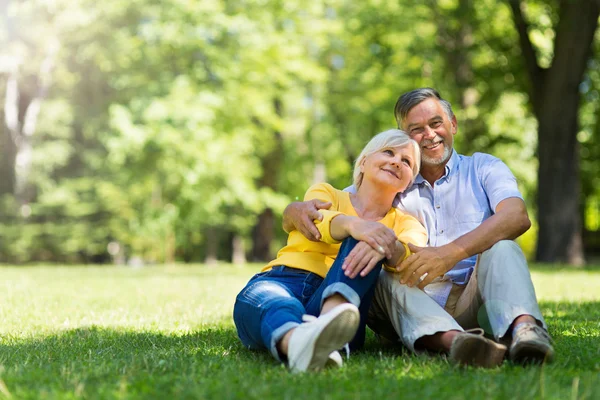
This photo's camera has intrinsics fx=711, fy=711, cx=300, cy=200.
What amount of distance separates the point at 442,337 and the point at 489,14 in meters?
16.4

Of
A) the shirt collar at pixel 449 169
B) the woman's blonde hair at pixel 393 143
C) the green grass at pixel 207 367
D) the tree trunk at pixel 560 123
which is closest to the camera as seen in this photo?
the green grass at pixel 207 367

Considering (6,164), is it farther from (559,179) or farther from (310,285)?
(310,285)

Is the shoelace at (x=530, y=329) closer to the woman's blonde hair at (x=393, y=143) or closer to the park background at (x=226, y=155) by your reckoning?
the park background at (x=226, y=155)

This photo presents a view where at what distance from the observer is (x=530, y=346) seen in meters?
3.36

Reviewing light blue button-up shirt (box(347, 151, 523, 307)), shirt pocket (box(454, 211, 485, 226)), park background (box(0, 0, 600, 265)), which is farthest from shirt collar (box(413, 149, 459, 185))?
park background (box(0, 0, 600, 265))

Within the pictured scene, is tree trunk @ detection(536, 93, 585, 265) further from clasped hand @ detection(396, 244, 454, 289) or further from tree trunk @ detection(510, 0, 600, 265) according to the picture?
clasped hand @ detection(396, 244, 454, 289)

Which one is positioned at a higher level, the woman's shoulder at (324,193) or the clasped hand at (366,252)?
the woman's shoulder at (324,193)

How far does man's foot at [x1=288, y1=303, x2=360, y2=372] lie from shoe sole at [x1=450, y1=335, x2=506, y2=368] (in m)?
0.53

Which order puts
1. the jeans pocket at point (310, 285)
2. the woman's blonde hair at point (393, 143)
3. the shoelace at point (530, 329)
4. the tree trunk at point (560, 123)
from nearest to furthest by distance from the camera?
1. the shoelace at point (530, 329)
2. the jeans pocket at point (310, 285)
3. the woman's blonde hair at point (393, 143)
4. the tree trunk at point (560, 123)

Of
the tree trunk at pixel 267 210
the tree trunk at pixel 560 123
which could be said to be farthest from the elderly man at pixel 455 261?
the tree trunk at pixel 267 210

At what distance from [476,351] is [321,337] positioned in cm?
78

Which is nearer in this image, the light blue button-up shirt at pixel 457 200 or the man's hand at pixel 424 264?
the man's hand at pixel 424 264

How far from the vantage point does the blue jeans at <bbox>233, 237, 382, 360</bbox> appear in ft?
11.4

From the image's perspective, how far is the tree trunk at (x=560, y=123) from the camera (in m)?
15.2
